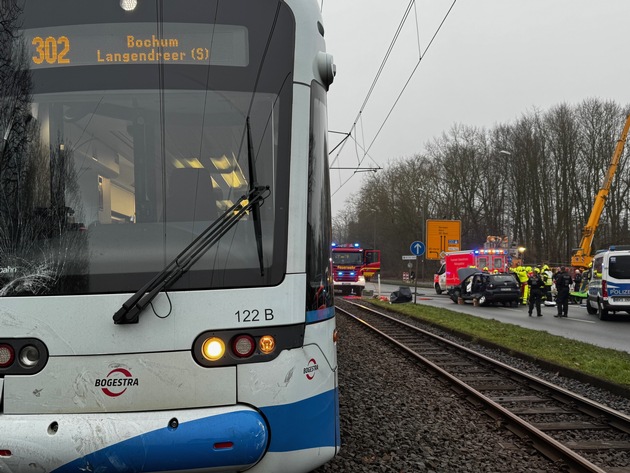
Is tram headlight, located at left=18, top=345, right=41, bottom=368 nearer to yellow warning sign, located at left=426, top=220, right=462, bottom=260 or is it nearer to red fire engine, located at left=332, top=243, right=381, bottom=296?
red fire engine, located at left=332, top=243, right=381, bottom=296

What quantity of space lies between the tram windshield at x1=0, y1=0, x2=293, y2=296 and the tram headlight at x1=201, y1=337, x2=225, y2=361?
27 cm

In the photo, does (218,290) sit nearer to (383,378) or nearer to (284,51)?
(284,51)

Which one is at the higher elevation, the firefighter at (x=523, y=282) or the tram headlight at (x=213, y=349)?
the tram headlight at (x=213, y=349)

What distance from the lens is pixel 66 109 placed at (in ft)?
9.42

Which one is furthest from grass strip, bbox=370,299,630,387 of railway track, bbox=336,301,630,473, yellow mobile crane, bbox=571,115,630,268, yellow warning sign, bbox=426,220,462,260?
yellow warning sign, bbox=426,220,462,260

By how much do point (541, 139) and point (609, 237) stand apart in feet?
31.3

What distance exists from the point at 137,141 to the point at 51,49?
0.67 m

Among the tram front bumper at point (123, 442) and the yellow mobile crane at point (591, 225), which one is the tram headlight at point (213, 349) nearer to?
the tram front bumper at point (123, 442)

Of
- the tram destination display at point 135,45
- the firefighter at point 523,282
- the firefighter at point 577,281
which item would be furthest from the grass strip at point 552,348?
the firefighter at point 577,281

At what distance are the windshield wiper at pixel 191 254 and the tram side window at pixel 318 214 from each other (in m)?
0.31

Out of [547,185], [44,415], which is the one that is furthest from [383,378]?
[547,185]

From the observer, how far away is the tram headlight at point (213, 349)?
106 inches

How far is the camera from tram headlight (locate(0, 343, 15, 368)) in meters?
2.64

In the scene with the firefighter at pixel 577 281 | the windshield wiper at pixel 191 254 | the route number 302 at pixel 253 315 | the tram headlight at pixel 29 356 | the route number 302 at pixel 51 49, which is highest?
the route number 302 at pixel 51 49
